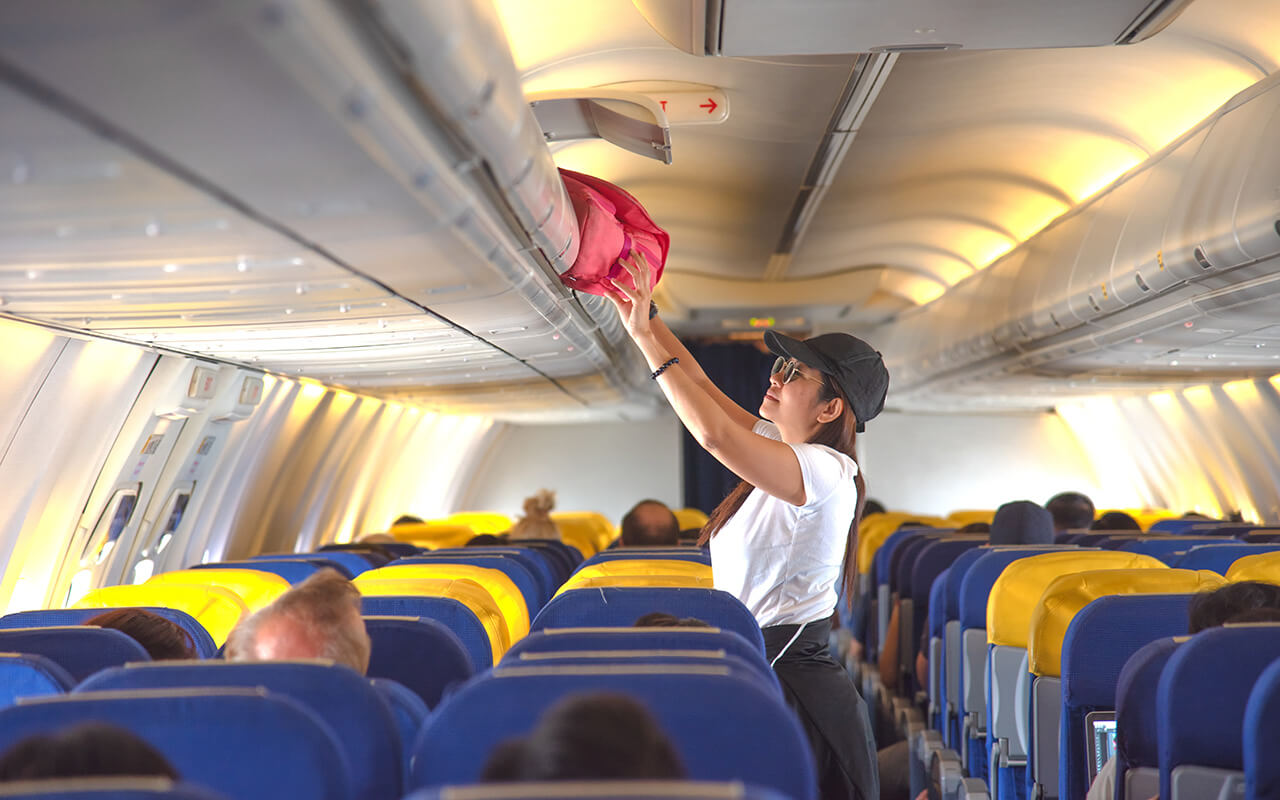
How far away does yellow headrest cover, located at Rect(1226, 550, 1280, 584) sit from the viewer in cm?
505

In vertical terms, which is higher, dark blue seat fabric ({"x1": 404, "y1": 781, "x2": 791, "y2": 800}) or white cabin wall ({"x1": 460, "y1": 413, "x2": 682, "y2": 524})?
white cabin wall ({"x1": 460, "y1": 413, "x2": 682, "y2": 524})

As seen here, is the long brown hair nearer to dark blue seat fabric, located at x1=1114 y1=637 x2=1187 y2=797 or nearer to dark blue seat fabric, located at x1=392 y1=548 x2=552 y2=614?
dark blue seat fabric, located at x1=1114 y1=637 x2=1187 y2=797

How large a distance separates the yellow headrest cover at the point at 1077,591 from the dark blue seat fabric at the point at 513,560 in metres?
2.26

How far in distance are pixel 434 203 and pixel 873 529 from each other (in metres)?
9.43

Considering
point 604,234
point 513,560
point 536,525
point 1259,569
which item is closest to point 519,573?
point 513,560

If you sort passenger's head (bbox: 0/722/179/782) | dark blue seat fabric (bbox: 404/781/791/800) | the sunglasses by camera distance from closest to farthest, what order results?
dark blue seat fabric (bbox: 404/781/791/800) < passenger's head (bbox: 0/722/179/782) < the sunglasses

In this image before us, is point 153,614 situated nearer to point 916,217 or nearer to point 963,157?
point 963,157

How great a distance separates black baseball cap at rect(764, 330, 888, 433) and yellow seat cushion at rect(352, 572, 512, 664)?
1430mm

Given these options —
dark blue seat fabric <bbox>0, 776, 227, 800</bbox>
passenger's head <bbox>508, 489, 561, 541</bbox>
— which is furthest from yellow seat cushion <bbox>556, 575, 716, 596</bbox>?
passenger's head <bbox>508, 489, 561, 541</bbox>

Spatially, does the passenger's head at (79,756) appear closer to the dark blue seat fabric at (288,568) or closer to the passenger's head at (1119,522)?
the dark blue seat fabric at (288,568)

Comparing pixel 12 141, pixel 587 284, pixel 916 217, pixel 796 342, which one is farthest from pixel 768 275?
pixel 12 141

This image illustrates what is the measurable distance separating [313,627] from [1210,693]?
2.24 m

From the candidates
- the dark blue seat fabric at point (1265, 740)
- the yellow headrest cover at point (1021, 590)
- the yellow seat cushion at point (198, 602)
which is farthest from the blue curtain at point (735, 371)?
the dark blue seat fabric at point (1265, 740)

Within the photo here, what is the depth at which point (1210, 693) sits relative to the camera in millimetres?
2922
